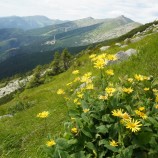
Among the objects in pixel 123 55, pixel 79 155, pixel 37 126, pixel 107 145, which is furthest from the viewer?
pixel 123 55

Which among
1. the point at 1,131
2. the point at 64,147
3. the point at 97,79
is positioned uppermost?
the point at 64,147

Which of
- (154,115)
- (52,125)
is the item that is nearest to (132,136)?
(154,115)

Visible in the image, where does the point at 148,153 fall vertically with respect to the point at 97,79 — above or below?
above

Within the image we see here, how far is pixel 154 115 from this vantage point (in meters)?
6.02

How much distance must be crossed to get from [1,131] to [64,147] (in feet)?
21.8

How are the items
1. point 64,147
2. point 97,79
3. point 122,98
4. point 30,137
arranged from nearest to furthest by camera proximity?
point 64,147 < point 122,98 < point 30,137 < point 97,79

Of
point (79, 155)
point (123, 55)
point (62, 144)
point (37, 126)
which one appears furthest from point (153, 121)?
point (123, 55)

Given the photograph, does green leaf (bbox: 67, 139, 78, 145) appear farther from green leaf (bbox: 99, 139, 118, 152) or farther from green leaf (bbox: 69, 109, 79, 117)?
green leaf (bbox: 69, 109, 79, 117)

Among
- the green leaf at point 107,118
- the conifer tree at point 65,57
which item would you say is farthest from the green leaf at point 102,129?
the conifer tree at point 65,57

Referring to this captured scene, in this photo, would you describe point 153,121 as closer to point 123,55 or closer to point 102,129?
point 102,129

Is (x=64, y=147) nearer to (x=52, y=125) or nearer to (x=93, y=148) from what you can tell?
(x=93, y=148)

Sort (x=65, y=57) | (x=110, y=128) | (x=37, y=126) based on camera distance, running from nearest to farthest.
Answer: (x=110, y=128) < (x=37, y=126) < (x=65, y=57)

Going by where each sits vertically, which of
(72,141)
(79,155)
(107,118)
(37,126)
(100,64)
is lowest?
(37,126)

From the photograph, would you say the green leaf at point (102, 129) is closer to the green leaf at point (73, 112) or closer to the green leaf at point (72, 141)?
the green leaf at point (72, 141)
